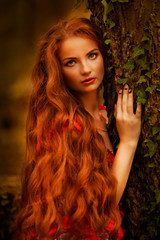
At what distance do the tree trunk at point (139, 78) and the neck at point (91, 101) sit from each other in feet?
0.38

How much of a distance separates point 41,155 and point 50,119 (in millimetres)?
290

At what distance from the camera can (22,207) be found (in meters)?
2.14

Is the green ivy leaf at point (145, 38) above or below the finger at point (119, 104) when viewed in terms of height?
above

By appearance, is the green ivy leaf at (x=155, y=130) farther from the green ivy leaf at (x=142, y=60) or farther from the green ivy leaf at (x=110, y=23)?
the green ivy leaf at (x=110, y=23)

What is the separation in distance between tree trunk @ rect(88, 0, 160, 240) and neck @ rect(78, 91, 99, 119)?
115 millimetres

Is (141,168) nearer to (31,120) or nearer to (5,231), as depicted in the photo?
(31,120)

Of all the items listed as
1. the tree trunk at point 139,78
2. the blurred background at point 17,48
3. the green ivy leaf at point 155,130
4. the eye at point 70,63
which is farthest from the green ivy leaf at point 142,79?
the blurred background at point 17,48

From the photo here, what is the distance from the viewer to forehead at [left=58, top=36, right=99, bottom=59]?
189 centimetres

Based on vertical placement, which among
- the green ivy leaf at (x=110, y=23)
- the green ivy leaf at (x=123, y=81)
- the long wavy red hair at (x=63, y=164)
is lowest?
the long wavy red hair at (x=63, y=164)

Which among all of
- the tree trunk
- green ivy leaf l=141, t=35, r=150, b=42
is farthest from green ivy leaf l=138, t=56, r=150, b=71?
green ivy leaf l=141, t=35, r=150, b=42

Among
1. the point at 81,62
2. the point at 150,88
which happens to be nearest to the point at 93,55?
the point at 81,62

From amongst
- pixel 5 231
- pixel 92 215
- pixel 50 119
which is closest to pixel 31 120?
pixel 50 119

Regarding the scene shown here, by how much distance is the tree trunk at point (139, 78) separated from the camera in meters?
1.84

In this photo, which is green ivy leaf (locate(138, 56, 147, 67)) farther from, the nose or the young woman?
the nose
